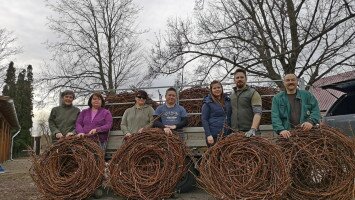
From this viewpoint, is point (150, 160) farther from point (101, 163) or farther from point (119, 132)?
point (119, 132)

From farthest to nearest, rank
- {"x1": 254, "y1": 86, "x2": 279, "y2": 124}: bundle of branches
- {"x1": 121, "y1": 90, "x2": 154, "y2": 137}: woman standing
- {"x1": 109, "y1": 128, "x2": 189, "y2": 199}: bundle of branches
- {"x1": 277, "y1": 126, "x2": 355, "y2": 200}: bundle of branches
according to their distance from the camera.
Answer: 1. {"x1": 254, "y1": 86, "x2": 279, "y2": 124}: bundle of branches
2. {"x1": 121, "y1": 90, "x2": 154, "y2": 137}: woman standing
3. {"x1": 109, "y1": 128, "x2": 189, "y2": 199}: bundle of branches
4. {"x1": 277, "y1": 126, "x2": 355, "y2": 200}: bundle of branches

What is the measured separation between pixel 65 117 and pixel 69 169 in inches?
39.0

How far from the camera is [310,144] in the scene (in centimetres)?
488

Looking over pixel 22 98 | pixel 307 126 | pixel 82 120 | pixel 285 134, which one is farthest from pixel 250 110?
pixel 22 98

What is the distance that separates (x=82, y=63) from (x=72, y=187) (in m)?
21.7

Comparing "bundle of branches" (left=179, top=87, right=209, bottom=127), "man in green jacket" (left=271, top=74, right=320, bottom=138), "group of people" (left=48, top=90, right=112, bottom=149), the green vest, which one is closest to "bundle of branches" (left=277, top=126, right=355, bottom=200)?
"man in green jacket" (left=271, top=74, right=320, bottom=138)

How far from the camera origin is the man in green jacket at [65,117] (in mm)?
6320

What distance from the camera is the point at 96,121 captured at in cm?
607

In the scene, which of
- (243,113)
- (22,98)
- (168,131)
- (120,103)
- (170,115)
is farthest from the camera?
(22,98)

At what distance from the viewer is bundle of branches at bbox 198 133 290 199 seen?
4.56m

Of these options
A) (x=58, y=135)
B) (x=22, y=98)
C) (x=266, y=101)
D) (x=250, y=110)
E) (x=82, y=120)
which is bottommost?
(x=58, y=135)

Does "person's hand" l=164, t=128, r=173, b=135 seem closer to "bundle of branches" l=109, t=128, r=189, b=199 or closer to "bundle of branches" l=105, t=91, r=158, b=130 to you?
"bundle of branches" l=109, t=128, r=189, b=199

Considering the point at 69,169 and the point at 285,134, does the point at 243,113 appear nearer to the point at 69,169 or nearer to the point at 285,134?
the point at 285,134

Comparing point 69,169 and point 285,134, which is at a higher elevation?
point 285,134
